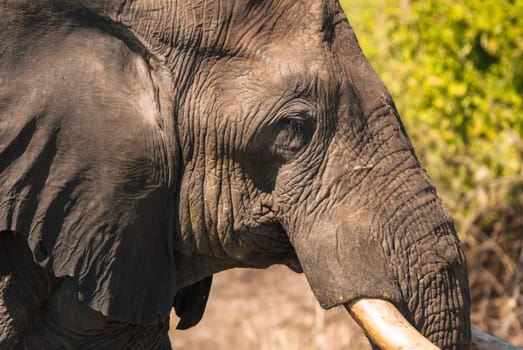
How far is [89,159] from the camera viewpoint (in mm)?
2836

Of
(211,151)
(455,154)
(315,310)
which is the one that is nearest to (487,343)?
(211,151)

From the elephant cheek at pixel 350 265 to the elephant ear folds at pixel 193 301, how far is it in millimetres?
649

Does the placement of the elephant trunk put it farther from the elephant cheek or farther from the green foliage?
the green foliage

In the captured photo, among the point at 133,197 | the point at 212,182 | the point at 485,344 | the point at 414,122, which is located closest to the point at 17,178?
the point at 133,197

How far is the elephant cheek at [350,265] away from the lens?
2799 mm

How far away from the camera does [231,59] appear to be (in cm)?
286

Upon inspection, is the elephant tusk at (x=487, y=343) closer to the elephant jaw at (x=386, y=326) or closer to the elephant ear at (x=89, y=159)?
the elephant jaw at (x=386, y=326)

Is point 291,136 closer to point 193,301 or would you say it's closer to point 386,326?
point 386,326

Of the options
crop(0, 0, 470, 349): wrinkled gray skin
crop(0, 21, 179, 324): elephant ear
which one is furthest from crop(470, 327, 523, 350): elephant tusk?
crop(0, 21, 179, 324): elephant ear

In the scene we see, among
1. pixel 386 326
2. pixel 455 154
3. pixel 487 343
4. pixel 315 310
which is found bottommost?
pixel 315 310

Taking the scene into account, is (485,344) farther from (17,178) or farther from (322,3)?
(17,178)

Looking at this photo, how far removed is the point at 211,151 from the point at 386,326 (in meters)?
0.59

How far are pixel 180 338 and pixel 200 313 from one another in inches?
146

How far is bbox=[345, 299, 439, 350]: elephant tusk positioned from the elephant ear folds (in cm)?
69
